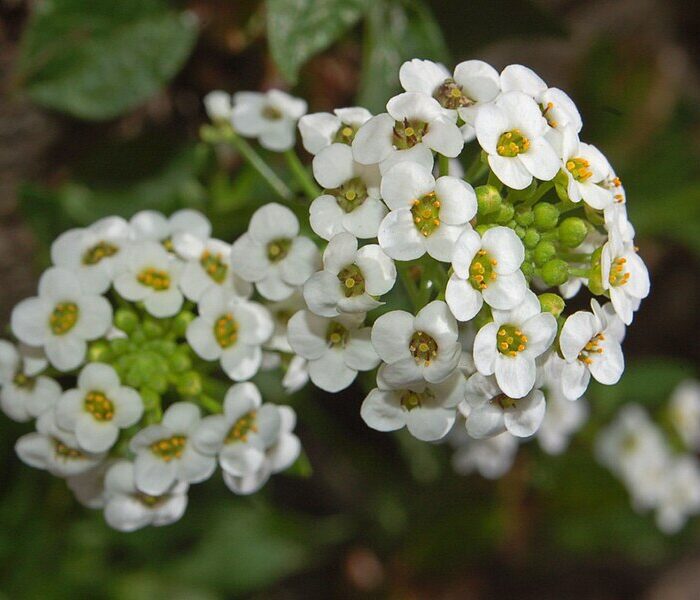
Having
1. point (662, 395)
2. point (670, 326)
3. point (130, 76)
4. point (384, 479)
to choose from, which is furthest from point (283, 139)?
point (670, 326)

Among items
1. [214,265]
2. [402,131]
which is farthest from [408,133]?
[214,265]

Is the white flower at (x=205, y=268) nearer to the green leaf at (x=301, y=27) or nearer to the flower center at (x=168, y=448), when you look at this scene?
the flower center at (x=168, y=448)

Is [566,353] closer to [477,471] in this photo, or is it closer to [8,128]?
[8,128]

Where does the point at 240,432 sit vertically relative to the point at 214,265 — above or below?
below

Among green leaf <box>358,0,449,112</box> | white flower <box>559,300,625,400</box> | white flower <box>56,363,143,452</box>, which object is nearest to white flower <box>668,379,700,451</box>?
green leaf <box>358,0,449,112</box>

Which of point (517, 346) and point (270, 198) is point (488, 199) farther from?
point (270, 198)
